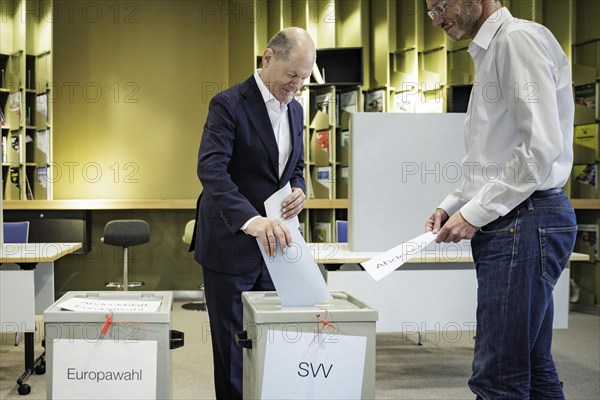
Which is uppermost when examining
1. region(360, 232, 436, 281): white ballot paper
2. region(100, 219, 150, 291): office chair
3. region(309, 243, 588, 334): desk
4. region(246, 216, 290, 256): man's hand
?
region(246, 216, 290, 256): man's hand

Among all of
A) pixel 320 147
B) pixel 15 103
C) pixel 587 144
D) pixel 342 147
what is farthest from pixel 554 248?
pixel 15 103

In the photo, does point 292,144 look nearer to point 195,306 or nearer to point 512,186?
point 512,186

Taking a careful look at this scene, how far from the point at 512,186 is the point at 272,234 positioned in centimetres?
58

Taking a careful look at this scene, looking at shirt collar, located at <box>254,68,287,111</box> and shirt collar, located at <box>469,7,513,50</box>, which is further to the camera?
shirt collar, located at <box>254,68,287,111</box>

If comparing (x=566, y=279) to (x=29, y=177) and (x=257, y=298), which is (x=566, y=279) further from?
(x=29, y=177)

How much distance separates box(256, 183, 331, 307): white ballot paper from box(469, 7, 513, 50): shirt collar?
2.10 feet

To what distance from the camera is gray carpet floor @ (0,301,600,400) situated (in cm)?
342

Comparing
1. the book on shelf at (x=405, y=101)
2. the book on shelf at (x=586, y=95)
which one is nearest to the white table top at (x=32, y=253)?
the book on shelf at (x=405, y=101)

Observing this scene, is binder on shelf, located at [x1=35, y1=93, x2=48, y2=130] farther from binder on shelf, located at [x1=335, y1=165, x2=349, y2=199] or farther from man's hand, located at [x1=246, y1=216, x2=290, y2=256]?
man's hand, located at [x1=246, y1=216, x2=290, y2=256]

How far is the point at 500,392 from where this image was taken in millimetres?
1510

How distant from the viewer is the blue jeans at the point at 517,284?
146 cm

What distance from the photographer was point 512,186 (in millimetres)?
1435

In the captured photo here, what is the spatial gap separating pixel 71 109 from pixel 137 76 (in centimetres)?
73

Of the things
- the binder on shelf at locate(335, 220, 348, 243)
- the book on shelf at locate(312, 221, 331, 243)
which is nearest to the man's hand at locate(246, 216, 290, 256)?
the binder on shelf at locate(335, 220, 348, 243)
